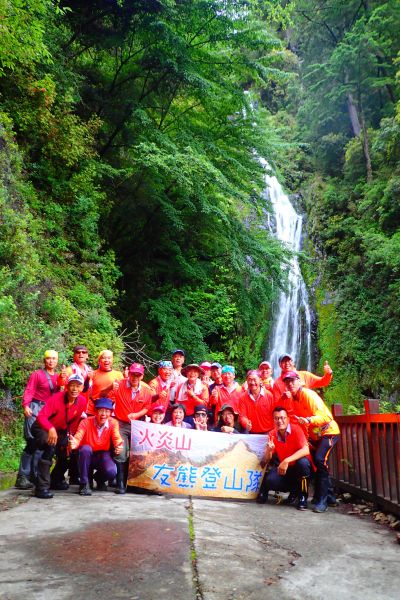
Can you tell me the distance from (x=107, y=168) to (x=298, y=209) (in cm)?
1477

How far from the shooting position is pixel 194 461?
5.67m

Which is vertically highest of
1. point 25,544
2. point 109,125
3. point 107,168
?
point 109,125

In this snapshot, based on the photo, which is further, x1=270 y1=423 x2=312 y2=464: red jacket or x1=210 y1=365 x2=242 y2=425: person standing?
x1=210 y1=365 x2=242 y2=425: person standing

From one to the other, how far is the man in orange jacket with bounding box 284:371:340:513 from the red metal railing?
0.40 m

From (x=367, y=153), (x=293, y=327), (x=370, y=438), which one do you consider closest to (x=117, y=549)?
(x=370, y=438)

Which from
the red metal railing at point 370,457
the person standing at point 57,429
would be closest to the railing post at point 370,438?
the red metal railing at point 370,457

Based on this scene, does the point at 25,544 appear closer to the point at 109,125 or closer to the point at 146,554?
the point at 146,554

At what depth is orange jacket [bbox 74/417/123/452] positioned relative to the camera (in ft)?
18.0

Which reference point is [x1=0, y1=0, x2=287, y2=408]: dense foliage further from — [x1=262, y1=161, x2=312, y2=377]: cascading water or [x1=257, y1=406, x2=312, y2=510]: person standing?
[x1=262, y1=161, x2=312, y2=377]: cascading water

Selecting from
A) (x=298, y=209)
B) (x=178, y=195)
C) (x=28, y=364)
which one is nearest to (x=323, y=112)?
(x=298, y=209)

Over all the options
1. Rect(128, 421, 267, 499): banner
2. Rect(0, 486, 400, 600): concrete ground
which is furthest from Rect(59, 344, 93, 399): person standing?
Rect(0, 486, 400, 600): concrete ground

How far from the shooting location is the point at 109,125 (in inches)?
540

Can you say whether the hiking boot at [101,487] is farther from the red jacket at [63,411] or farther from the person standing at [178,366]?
the person standing at [178,366]

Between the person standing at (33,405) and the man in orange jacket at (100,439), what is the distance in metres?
0.48
